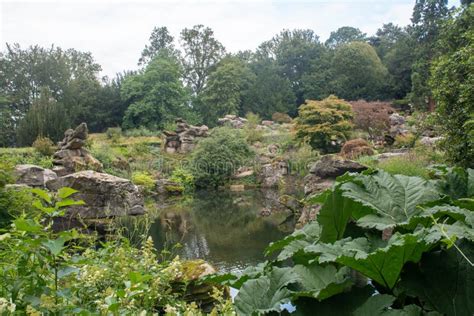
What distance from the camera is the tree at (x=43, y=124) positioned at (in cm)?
1886

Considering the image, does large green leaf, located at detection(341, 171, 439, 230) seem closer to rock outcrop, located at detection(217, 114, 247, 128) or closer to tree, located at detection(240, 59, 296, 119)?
rock outcrop, located at detection(217, 114, 247, 128)

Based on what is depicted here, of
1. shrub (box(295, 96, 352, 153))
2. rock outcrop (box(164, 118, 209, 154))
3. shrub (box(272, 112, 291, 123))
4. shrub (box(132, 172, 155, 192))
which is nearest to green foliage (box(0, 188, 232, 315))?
shrub (box(132, 172, 155, 192))

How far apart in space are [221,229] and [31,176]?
4007 mm

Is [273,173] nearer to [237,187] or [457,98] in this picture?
[237,187]

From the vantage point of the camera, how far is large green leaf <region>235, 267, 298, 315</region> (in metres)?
0.85

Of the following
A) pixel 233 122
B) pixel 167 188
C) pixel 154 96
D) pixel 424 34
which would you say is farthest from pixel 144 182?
pixel 424 34

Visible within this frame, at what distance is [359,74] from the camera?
25547mm

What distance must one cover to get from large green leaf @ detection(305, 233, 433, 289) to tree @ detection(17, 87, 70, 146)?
65.7ft

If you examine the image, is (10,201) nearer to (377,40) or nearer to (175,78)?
(175,78)

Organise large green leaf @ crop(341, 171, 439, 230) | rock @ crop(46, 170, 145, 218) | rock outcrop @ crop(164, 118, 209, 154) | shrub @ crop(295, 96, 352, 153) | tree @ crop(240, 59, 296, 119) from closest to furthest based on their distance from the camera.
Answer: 1. large green leaf @ crop(341, 171, 439, 230)
2. rock @ crop(46, 170, 145, 218)
3. shrub @ crop(295, 96, 352, 153)
4. rock outcrop @ crop(164, 118, 209, 154)
5. tree @ crop(240, 59, 296, 119)

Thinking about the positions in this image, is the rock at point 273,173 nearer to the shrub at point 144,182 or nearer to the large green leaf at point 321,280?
the shrub at point 144,182

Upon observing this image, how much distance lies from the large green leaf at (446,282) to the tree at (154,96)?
2353 centimetres

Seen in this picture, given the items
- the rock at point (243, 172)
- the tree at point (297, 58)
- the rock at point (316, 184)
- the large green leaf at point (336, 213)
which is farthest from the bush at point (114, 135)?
the large green leaf at point (336, 213)

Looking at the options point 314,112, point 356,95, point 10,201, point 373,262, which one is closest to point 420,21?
point 356,95
